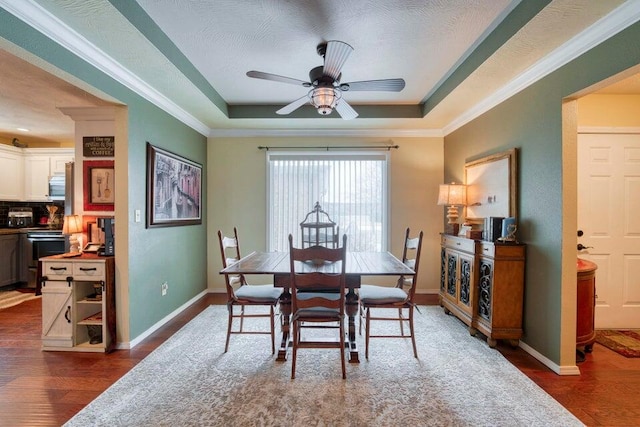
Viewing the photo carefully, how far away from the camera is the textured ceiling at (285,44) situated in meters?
1.94

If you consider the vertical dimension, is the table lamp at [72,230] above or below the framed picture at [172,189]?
below

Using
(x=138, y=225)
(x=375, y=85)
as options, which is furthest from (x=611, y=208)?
(x=138, y=225)

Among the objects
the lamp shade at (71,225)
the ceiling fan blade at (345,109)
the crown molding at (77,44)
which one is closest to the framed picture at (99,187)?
the lamp shade at (71,225)

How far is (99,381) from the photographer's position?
222 cm

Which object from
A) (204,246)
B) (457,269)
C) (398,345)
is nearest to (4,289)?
(204,246)

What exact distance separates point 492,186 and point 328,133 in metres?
2.35

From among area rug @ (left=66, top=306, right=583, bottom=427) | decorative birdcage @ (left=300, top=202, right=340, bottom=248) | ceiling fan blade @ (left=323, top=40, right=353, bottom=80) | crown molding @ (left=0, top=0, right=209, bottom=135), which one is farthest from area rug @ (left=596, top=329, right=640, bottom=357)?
crown molding @ (left=0, top=0, right=209, bottom=135)

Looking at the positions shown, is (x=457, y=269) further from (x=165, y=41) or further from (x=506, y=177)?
(x=165, y=41)

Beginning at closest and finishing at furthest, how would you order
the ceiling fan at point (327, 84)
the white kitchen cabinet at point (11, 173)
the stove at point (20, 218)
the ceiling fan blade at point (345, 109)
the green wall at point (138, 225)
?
1. the green wall at point (138, 225)
2. the ceiling fan at point (327, 84)
3. the ceiling fan blade at point (345, 109)
4. the white kitchen cabinet at point (11, 173)
5. the stove at point (20, 218)

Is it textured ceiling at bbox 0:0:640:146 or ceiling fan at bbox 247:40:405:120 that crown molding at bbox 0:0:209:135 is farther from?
ceiling fan at bbox 247:40:405:120

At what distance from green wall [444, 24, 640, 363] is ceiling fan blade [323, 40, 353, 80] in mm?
1654

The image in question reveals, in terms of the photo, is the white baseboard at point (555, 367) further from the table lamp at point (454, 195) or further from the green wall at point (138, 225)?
the green wall at point (138, 225)

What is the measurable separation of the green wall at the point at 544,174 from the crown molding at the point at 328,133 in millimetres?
1539

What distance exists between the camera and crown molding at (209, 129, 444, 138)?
450cm
